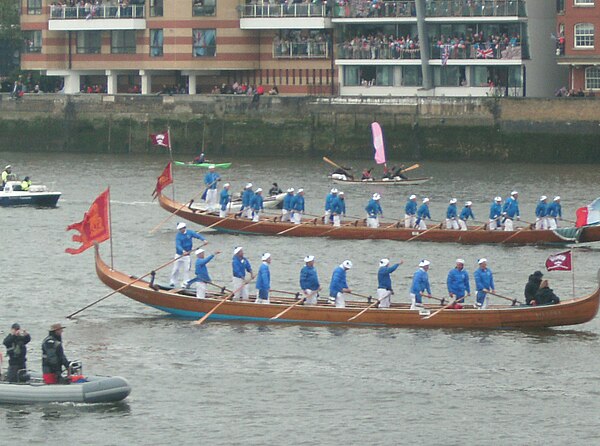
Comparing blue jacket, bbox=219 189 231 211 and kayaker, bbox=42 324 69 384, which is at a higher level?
blue jacket, bbox=219 189 231 211

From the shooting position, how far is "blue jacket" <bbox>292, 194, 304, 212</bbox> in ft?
218

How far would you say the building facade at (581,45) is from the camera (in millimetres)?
92562

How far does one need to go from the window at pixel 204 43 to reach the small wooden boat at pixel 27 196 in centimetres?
2837

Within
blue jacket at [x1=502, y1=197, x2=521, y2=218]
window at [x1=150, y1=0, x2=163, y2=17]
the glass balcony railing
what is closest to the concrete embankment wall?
the glass balcony railing

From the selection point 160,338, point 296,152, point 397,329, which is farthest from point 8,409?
point 296,152

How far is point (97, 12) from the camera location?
10738 cm

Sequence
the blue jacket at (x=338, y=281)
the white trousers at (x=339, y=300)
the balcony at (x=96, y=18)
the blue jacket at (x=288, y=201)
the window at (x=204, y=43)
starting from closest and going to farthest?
the blue jacket at (x=338, y=281), the white trousers at (x=339, y=300), the blue jacket at (x=288, y=201), the window at (x=204, y=43), the balcony at (x=96, y=18)

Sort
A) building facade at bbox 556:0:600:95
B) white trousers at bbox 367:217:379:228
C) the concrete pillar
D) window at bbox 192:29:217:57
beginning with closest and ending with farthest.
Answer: white trousers at bbox 367:217:379:228 → building facade at bbox 556:0:600:95 → window at bbox 192:29:217:57 → the concrete pillar

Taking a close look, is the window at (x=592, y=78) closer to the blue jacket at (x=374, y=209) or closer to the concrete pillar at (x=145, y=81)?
the concrete pillar at (x=145, y=81)

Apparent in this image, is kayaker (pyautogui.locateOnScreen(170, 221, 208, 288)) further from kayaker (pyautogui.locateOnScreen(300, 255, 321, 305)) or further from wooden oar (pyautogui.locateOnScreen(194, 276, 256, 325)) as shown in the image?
kayaker (pyautogui.locateOnScreen(300, 255, 321, 305))

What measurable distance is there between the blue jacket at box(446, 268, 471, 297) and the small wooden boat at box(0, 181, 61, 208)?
3347 cm

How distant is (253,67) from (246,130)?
7.20 m

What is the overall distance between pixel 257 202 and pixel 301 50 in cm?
3814

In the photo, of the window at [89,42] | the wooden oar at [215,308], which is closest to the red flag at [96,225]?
the wooden oar at [215,308]
